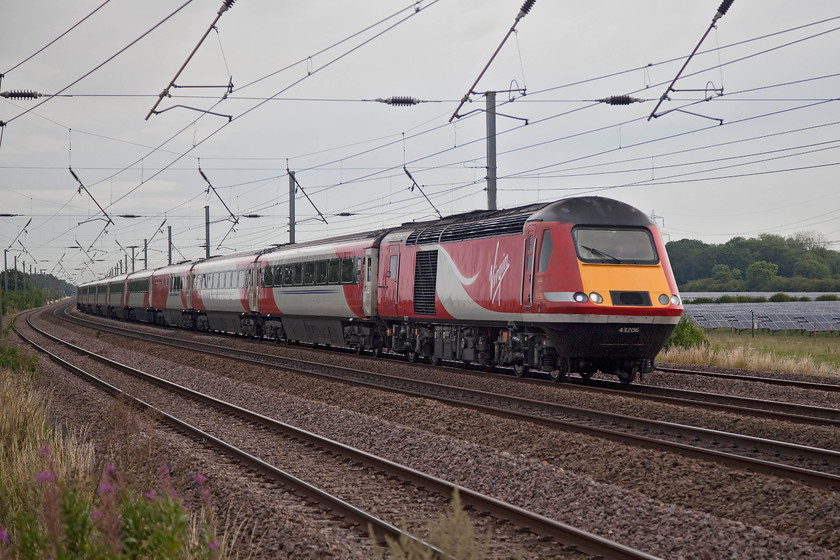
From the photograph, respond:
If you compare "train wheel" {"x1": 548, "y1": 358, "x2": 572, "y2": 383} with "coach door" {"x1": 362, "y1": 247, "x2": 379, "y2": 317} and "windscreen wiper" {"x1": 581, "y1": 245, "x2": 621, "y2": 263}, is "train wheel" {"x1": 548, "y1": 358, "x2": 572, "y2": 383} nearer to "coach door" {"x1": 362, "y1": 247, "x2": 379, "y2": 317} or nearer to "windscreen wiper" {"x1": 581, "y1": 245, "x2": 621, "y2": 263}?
"windscreen wiper" {"x1": 581, "y1": 245, "x2": 621, "y2": 263}

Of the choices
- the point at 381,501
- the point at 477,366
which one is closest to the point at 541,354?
the point at 477,366

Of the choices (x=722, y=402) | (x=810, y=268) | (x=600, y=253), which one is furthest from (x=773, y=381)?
(x=810, y=268)

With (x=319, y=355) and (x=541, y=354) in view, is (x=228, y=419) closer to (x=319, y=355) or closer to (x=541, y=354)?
(x=541, y=354)

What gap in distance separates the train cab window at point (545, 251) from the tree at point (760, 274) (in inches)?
2119

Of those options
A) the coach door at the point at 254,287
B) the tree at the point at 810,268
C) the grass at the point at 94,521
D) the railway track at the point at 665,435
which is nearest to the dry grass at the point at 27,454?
the grass at the point at 94,521

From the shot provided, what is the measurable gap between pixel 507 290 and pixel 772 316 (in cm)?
2769

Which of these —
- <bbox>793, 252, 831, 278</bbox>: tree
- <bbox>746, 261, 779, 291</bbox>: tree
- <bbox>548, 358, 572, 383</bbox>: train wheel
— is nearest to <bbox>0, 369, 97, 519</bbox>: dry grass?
<bbox>548, 358, 572, 383</bbox>: train wheel

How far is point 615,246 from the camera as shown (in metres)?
15.3

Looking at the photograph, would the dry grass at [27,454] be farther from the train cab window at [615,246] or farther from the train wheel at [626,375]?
the train wheel at [626,375]

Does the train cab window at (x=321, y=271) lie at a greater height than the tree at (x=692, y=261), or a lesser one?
lesser

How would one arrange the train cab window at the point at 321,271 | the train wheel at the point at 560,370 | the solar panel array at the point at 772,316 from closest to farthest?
the train wheel at the point at 560,370 → the train cab window at the point at 321,271 → the solar panel array at the point at 772,316

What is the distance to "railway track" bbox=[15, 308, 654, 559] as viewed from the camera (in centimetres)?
662

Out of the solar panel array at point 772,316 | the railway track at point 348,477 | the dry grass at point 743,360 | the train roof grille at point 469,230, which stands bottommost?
the railway track at point 348,477

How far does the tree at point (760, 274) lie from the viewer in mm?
64188
